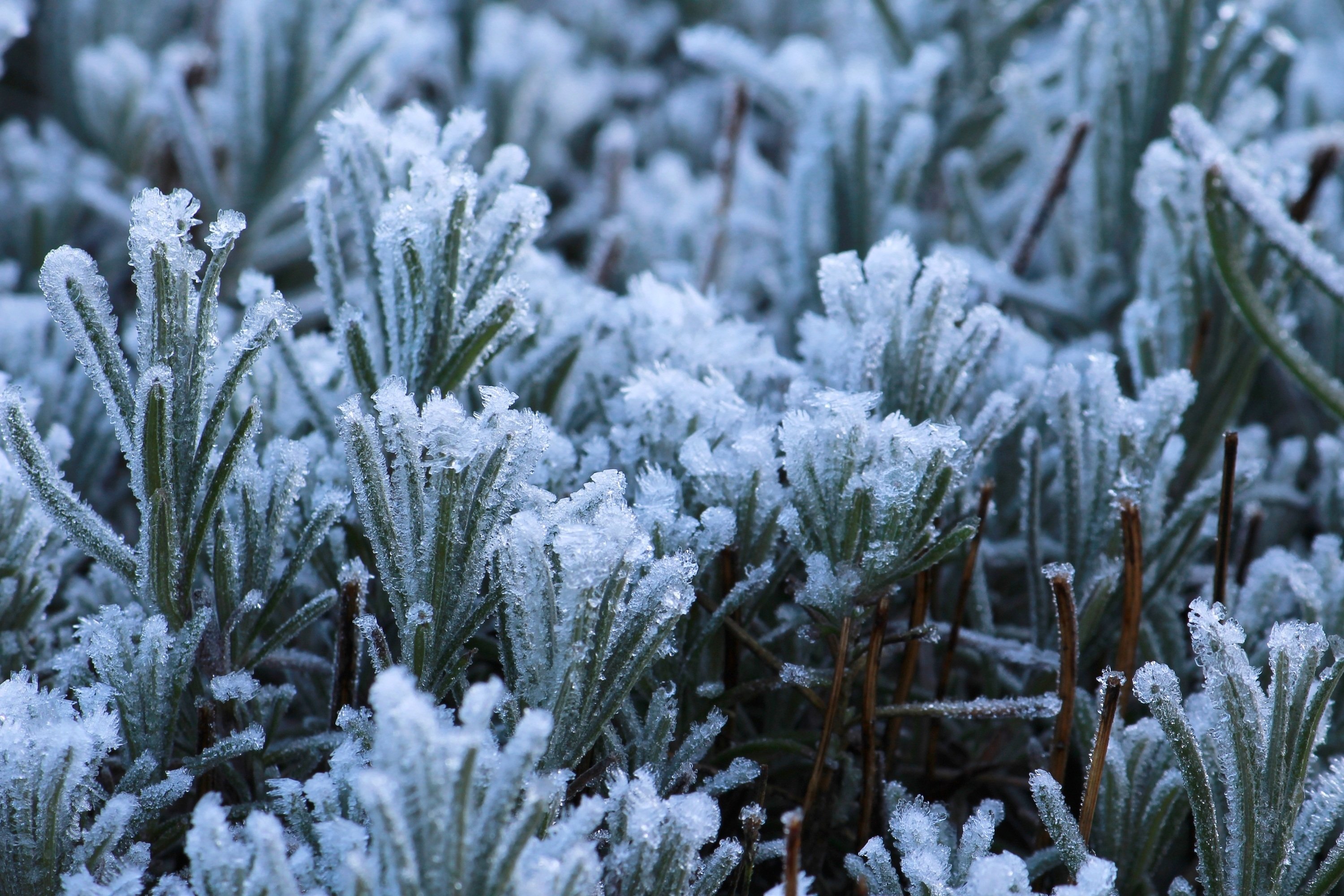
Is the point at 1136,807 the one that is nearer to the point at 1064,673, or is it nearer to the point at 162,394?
the point at 1064,673

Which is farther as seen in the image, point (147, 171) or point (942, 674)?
point (147, 171)

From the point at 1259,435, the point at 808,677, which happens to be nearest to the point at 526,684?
the point at 808,677

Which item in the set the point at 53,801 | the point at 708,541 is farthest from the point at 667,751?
the point at 53,801

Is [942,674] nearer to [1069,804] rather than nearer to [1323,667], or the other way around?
[1069,804]

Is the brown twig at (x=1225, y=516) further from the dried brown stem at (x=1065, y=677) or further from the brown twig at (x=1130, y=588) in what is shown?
the dried brown stem at (x=1065, y=677)

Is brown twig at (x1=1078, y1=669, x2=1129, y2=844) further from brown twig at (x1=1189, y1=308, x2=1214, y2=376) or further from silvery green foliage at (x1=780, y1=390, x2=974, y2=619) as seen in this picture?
brown twig at (x1=1189, y1=308, x2=1214, y2=376)
